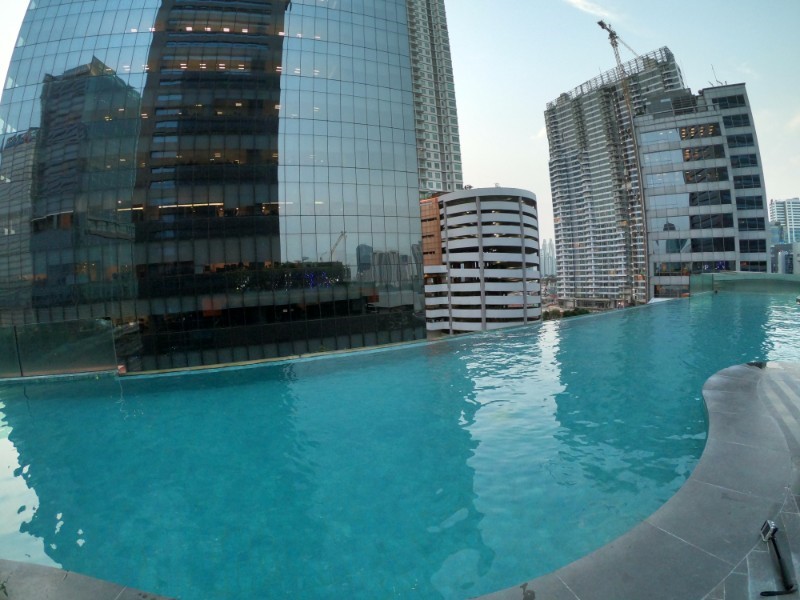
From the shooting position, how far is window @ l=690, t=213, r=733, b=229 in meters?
55.9

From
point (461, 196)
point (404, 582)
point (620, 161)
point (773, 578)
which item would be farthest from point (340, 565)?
point (620, 161)

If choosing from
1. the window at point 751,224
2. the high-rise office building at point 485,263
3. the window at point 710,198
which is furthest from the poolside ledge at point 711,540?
the window at point 751,224

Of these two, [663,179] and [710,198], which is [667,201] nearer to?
[663,179]

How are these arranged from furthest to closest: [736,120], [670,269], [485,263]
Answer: [485,263] < [670,269] < [736,120]

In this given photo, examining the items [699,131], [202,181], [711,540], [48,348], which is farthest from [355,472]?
[699,131]

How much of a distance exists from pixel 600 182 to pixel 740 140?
4588 inches

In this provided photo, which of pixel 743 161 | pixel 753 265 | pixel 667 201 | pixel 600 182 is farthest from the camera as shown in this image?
pixel 600 182

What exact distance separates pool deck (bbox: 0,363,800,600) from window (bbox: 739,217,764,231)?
74.3 meters

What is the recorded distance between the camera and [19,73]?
3108 centimetres

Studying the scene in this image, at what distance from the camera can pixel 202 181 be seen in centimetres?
2884

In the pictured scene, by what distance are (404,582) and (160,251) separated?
106 ft

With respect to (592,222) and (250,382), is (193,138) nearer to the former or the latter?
(250,382)

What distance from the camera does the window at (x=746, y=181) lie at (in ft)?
186

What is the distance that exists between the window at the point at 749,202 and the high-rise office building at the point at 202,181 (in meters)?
62.3
